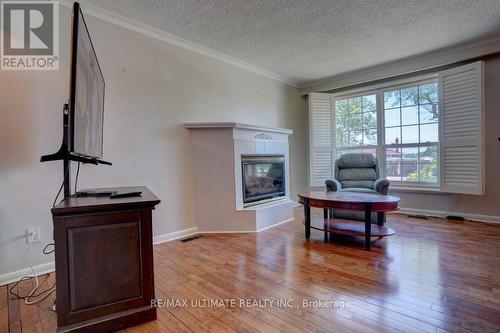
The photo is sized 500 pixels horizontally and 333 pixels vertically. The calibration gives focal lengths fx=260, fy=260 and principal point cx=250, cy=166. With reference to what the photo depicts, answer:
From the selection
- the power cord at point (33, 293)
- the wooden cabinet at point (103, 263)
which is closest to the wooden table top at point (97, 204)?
the wooden cabinet at point (103, 263)

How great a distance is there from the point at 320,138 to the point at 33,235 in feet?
14.6

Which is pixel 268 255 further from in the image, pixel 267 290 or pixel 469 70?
pixel 469 70

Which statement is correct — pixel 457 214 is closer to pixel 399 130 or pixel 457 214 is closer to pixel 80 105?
pixel 399 130

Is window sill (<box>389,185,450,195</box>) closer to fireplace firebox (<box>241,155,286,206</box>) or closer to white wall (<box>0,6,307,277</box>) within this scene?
fireplace firebox (<box>241,155,286,206</box>)

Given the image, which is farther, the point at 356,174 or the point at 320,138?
the point at 320,138

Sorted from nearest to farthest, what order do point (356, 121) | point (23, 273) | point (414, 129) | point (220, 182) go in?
point (23, 273)
point (220, 182)
point (414, 129)
point (356, 121)

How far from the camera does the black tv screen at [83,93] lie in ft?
4.19

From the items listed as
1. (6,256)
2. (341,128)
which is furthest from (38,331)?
(341,128)

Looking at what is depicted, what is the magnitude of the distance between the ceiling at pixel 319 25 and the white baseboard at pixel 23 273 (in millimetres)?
2450

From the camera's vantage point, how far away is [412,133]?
13.8ft

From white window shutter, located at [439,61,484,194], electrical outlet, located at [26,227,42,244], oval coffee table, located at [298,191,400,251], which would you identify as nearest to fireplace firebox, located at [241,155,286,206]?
oval coffee table, located at [298,191,400,251]

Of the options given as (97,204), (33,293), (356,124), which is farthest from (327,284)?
(356,124)

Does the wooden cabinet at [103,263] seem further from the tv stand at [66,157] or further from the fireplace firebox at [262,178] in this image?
the fireplace firebox at [262,178]

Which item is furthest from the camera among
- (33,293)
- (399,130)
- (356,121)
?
(356,121)
